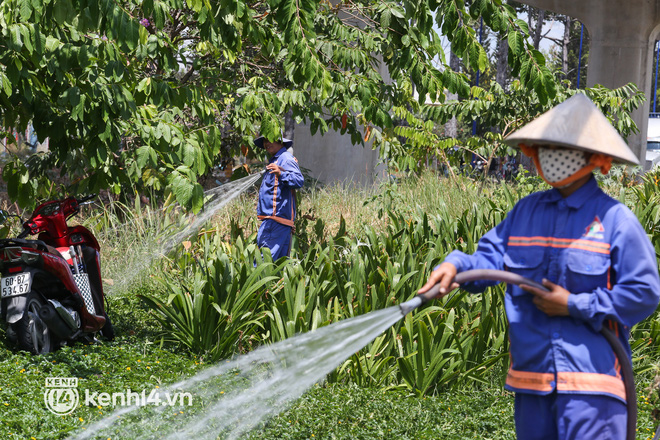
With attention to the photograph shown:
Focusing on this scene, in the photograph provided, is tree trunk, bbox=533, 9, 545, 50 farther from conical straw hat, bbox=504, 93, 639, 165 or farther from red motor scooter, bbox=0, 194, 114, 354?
conical straw hat, bbox=504, 93, 639, 165

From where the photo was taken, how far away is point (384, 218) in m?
9.58

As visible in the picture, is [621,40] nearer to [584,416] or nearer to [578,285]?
[578,285]

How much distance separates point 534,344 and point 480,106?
378 inches

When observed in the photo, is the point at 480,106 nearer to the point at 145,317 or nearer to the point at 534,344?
the point at 145,317

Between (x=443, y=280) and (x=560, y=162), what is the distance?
1.81 ft

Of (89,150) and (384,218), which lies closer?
(89,150)

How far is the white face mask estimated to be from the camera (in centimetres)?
261

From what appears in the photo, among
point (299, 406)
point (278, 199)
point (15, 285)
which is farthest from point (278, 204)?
point (299, 406)

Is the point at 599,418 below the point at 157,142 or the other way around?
below

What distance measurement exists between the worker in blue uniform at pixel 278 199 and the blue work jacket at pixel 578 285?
458cm

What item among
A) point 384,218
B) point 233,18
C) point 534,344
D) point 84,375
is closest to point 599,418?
point 534,344

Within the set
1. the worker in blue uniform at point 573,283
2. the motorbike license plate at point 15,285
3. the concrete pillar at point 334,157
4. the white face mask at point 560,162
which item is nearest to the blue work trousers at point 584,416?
the worker in blue uniform at point 573,283

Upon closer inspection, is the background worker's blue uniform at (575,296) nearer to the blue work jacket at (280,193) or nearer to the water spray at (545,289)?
the water spray at (545,289)

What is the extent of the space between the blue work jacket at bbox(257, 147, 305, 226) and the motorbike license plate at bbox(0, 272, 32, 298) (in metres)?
2.50
